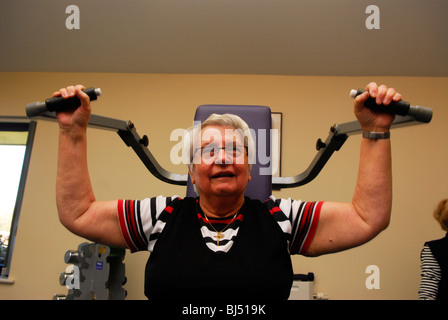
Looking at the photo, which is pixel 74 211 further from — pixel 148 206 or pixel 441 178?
pixel 441 178

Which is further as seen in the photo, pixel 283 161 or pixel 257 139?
pixel 283 161

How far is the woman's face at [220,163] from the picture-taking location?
3.06ft

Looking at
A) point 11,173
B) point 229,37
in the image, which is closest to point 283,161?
point 229,37

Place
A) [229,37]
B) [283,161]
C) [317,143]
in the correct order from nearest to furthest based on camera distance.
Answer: [317,143] < [229,37] < [283,161]

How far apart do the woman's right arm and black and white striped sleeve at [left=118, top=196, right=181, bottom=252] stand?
21 mm

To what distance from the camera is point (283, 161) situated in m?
2.90

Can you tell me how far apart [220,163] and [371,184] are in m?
0.36

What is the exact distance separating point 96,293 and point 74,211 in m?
1.70

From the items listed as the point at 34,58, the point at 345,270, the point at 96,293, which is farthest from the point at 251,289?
the point at 34,58

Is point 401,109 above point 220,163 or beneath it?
above

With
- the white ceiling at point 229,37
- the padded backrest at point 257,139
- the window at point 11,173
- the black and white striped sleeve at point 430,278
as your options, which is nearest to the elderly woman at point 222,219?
the padded backrest at point 257,139

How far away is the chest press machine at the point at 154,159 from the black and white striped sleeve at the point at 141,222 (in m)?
0.28

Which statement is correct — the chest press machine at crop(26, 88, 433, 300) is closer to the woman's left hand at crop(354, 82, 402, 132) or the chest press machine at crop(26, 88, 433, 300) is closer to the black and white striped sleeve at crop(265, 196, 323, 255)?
the woman's left hand at crop(354, 82, 402, 132)

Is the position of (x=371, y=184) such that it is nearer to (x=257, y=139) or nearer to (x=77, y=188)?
(x=257, y=139)
